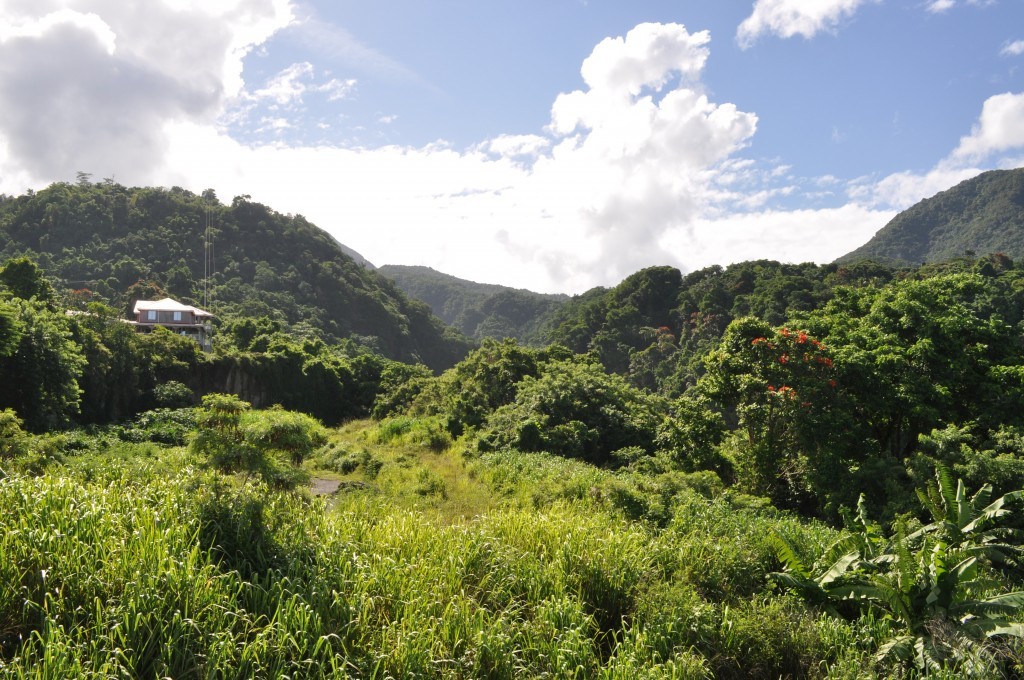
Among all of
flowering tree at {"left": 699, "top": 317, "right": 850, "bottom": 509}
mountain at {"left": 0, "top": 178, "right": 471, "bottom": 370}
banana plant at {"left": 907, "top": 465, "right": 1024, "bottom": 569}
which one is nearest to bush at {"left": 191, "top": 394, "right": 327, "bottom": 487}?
banana plant at {"left": 907, "top": 465, "right": 1024, "bottom": 569}

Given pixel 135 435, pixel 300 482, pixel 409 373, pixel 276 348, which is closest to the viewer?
pixel 300 482

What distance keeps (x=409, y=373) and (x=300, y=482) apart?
27.0 metres

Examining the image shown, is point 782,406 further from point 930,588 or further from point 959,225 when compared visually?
point 959,225

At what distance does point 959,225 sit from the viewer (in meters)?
69.6

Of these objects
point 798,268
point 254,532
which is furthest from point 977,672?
→ point 798,268

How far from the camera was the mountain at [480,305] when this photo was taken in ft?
316

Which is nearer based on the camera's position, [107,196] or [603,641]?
[603,641]

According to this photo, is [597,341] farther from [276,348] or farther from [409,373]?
[276,348]

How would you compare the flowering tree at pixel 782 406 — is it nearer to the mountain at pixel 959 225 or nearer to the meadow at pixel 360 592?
the meadow at pixel 360 592

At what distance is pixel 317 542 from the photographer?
19.2 ft

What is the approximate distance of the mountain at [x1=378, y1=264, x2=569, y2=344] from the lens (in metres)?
96.3

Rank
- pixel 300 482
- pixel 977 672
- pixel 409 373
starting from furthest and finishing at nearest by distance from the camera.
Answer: pixel 409 373
pixel 300 482
pixel 977 672

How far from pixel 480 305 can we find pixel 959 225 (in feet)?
233

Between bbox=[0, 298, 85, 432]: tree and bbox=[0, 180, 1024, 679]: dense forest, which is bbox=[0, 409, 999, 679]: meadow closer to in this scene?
bbox=[0, 180, 1024, 679]: dense forest
